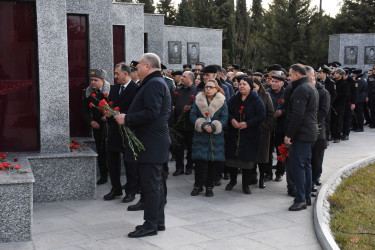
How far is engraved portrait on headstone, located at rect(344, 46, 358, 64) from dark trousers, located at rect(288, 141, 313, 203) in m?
23.4

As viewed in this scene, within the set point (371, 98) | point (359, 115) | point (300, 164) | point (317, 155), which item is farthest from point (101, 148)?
point (371, 98)

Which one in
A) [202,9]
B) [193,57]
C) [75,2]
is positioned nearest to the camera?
[75,2]

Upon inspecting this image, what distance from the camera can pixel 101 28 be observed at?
9.37 meters

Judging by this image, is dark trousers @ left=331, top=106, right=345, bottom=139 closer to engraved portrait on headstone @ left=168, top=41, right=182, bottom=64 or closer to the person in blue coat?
Result: the person in blue coat

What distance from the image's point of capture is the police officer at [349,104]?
1413cm

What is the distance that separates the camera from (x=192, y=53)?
25.0 meters

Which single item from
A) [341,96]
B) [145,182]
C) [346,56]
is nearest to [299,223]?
[145,182]

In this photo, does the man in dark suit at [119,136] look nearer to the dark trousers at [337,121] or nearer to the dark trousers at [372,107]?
the dark trousers at [337,121]

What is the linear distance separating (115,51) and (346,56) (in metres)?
20.0

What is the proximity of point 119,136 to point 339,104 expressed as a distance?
8.16m

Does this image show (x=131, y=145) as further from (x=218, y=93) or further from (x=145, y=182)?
(x=218, y=93)

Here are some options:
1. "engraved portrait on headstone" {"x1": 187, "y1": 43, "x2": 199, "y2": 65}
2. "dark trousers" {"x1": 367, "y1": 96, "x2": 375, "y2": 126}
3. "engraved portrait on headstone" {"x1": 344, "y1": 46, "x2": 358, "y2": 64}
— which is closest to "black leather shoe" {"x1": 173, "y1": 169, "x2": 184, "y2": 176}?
"dark trousers" {"x1": 367, "y1": 96, "x2": 375, "y2": 126}

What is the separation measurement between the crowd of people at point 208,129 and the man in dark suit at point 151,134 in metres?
0.01

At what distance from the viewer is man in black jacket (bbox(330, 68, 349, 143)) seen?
13.1 meters
